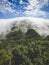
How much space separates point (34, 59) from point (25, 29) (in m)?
6.69

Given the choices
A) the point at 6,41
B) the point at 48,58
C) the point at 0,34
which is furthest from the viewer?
the point at 0,34

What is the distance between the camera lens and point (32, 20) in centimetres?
1684

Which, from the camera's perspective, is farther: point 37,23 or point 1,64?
point 37,23

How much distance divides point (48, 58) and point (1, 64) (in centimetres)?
193

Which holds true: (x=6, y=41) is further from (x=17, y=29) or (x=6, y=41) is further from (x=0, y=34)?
(x=17, y=29)

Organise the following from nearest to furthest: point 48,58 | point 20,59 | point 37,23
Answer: point 20,59, point 48,58, point 37,23

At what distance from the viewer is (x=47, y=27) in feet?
51.6

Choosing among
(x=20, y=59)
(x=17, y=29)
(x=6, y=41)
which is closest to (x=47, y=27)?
(x=17, y=29)

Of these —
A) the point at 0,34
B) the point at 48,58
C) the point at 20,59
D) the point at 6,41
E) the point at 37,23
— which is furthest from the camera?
the point at 37,23

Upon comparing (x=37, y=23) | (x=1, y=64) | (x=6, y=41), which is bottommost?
(x=1, y=64)

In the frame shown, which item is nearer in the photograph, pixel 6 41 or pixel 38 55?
pixel 38 55

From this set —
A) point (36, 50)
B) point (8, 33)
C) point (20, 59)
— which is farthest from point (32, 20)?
point (20, 59)

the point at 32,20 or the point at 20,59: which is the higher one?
the point at 32,20

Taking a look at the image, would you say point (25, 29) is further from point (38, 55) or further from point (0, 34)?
point (38, 55)
